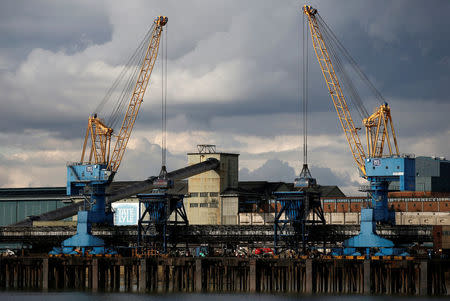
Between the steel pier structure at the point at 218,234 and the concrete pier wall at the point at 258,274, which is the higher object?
the steel pier structure at the point at 218,234

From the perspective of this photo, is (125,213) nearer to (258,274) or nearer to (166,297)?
(258,274)

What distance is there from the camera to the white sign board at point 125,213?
187500 millimetres

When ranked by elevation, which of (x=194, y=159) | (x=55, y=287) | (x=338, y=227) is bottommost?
(x=55, y=287)

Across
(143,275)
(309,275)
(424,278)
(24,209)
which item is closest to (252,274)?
(309,275)

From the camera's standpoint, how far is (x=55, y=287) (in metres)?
124

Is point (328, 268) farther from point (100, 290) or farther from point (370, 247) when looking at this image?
point (100, 290)

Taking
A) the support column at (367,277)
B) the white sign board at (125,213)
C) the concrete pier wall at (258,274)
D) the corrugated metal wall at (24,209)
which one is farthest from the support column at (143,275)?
the corrugated metal wall at (24,209)

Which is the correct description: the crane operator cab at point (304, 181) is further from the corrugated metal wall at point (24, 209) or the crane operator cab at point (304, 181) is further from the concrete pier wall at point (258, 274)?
the corrugated metal wall at point (24, 209)

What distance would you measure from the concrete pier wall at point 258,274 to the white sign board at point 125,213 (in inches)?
2317

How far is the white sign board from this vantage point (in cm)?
18750

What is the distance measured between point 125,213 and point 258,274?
78.5 metres

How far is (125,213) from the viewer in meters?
189

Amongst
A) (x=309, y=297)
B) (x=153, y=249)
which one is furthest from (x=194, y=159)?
(x=309, y=297)

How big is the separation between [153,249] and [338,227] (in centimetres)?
2764
